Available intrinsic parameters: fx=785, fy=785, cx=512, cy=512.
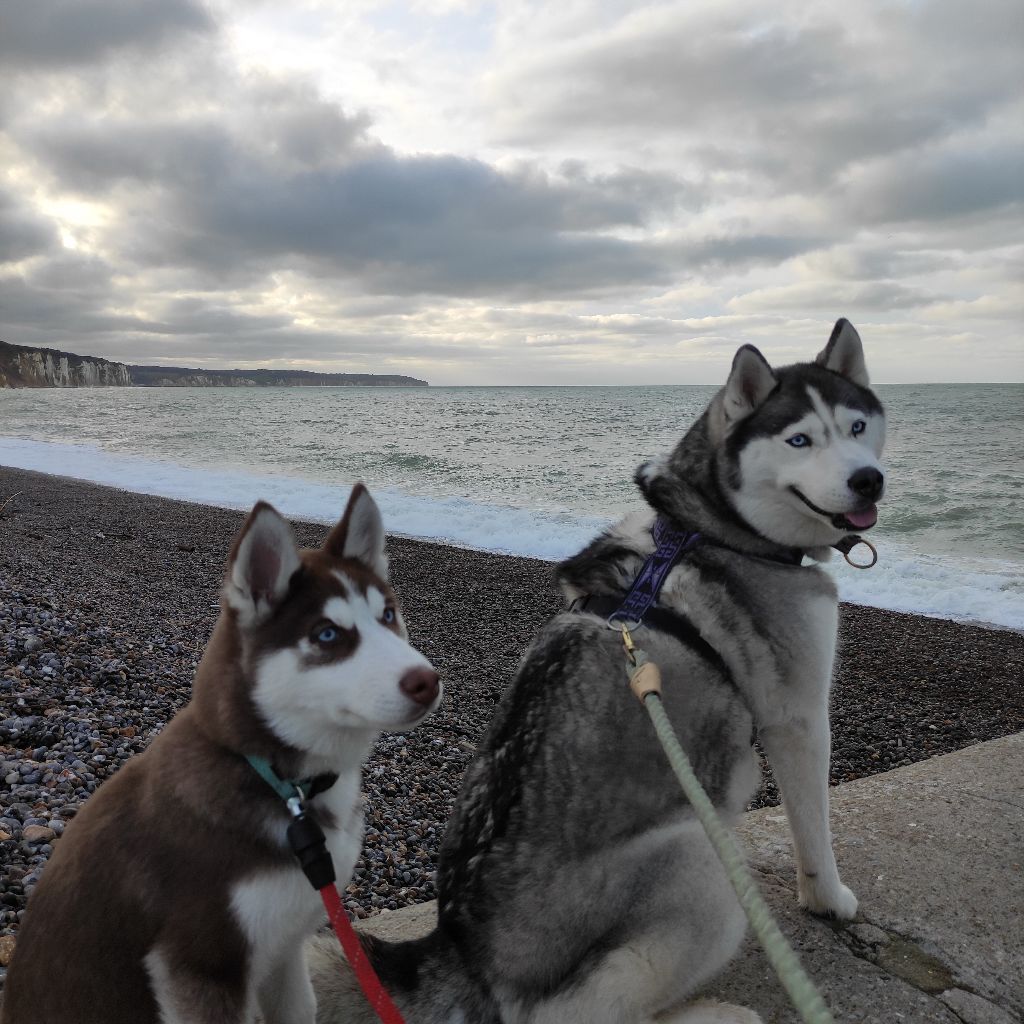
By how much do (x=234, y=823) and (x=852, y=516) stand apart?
8.84ft

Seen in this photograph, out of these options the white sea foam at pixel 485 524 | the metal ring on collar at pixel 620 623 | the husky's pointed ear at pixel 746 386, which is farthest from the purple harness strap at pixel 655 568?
the white sea foam at pixel 485 524

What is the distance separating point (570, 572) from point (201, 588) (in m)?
8.06

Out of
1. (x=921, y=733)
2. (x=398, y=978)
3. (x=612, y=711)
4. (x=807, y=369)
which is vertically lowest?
(x=921, y=733)

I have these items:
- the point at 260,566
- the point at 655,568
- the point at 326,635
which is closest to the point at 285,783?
the point at 326,635

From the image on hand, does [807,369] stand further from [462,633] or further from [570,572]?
[462,633]

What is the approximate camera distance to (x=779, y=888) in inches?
141

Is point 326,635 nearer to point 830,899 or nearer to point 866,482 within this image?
point 866,482

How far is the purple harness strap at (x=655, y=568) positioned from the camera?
3057 millimetres

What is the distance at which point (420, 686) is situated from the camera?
7.38 ft

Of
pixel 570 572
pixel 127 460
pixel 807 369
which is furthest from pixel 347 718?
pixel 127 460

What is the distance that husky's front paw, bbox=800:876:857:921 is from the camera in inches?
130

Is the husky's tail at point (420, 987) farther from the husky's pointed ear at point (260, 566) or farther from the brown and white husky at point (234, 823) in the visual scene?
the husky's pointed ear at point (260, 566)

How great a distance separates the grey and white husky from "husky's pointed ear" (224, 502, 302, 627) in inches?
37.9

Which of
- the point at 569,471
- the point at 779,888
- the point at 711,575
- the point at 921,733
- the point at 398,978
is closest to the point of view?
the point at 398,978
